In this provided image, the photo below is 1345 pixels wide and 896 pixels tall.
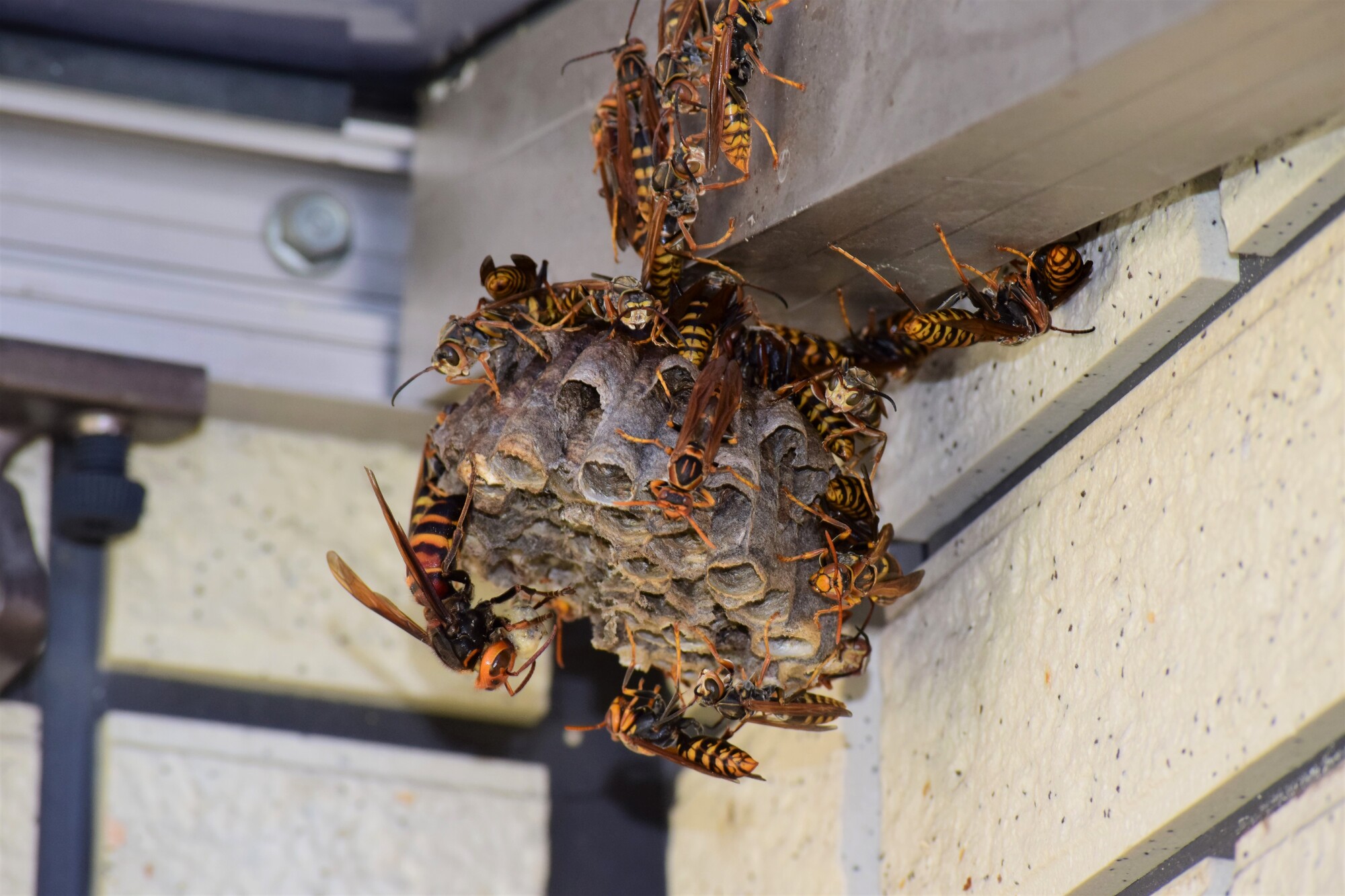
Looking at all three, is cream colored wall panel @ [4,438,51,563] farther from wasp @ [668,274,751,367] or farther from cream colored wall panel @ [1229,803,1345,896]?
cream colored wall panel @ [1229,803,1345,896]

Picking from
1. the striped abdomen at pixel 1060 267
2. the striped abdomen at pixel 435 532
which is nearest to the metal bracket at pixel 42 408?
the striped abdomen at pixel 435 532

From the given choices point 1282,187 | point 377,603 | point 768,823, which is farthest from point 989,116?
point 768,823

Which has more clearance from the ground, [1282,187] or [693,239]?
[693,239]

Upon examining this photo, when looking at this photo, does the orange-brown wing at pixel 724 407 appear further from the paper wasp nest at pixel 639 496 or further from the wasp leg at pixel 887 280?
the wasp leg at pixel 887 280

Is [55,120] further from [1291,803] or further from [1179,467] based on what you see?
[1291,803]

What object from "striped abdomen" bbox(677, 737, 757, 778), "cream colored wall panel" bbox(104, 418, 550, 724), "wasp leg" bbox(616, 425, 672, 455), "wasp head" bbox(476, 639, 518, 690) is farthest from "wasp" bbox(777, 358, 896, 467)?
"cream colored wall panel" bbox(104, 418, 550, 724)

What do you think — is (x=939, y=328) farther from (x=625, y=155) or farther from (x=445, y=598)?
(x=445, y=598)

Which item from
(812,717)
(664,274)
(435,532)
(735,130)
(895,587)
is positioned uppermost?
(735,130)
